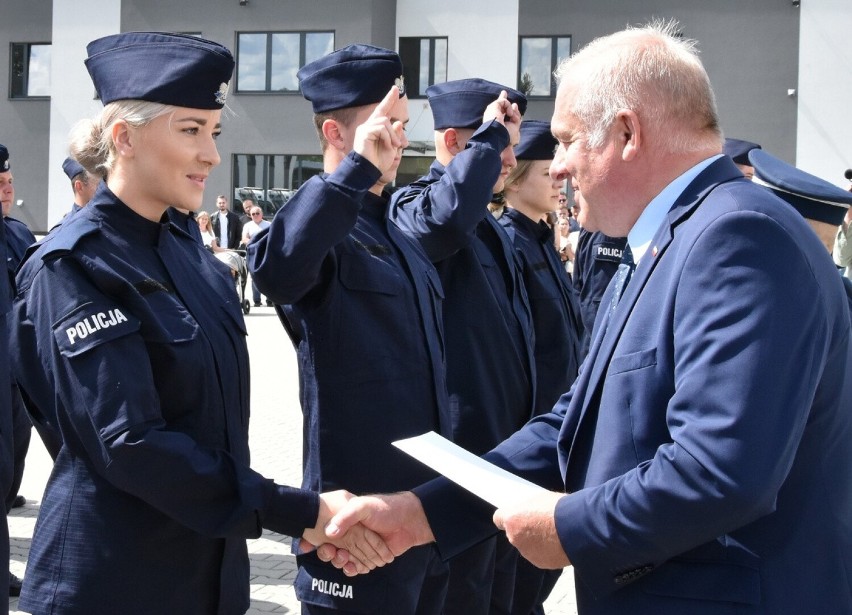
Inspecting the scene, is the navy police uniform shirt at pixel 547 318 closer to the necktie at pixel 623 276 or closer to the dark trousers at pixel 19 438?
the necktie at pixel 623 276

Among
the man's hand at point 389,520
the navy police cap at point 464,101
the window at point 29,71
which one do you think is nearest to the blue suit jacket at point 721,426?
the man's hand at point 389,520

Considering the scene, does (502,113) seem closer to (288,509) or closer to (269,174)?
(288,509)

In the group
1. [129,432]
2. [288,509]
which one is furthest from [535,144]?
[129,432]

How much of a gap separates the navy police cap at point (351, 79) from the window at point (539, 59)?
77.6 ft

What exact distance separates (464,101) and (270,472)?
12.5 feet

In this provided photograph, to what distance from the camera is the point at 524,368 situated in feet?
13.7

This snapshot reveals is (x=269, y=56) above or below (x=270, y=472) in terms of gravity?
above

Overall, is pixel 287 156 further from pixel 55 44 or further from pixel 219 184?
pixel 55 44

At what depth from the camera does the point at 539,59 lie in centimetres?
2666

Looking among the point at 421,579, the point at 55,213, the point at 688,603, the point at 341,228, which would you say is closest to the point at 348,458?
the point at 421,579

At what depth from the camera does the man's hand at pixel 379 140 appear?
9.77 ft

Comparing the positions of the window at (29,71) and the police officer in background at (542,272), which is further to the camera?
the window at (29,71)

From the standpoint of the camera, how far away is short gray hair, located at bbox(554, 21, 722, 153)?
6.54ft

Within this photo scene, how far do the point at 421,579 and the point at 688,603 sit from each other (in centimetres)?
135
